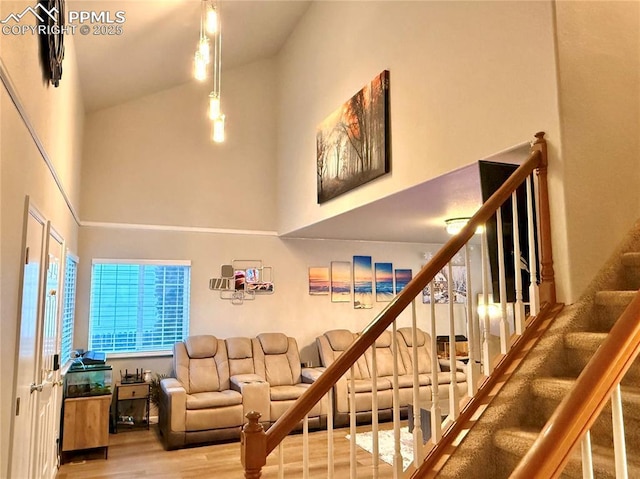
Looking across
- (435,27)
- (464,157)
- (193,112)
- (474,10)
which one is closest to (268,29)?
(193,112)

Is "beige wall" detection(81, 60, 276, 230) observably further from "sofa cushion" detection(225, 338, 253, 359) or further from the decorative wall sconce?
"sofa cushion" detection(225, 338, 253, 359)

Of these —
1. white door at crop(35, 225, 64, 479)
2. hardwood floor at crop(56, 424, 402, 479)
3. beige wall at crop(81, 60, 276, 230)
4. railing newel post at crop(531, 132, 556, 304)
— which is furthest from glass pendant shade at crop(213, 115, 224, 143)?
beige wall at crop(81, 60, 276, 230)

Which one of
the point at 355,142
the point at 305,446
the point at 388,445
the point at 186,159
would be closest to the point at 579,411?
the point at 305,446

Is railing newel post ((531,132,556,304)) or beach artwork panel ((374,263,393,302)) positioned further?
beach artwork panel ((374,263,393,302))

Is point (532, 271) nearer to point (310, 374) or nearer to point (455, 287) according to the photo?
point (310, 374)

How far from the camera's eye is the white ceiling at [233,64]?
13.1 ft

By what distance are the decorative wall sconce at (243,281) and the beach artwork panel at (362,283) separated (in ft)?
4.18

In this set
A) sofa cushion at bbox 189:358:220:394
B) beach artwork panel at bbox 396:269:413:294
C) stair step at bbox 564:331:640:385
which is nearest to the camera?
stair step at bbox 564:331:640:385

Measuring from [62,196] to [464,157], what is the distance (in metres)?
3.25

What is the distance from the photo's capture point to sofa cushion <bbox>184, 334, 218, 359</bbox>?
5.84m

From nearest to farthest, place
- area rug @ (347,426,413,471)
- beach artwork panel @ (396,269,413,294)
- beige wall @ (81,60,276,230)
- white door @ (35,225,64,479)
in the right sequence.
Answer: white door @ (35,225,64,479), area rug @ (347,426,413,471), beige wall @ (81,60,276,230), beach artwork panel @ (396,269,413,294)

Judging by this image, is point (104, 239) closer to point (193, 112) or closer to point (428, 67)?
point (193, 112)

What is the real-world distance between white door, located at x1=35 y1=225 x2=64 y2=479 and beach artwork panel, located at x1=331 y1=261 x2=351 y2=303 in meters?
3.83

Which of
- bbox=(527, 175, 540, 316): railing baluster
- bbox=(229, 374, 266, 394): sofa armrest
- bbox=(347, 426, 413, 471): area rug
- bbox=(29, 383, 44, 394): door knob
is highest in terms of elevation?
bbox=(527, 175, 540, 316): railing baluster
